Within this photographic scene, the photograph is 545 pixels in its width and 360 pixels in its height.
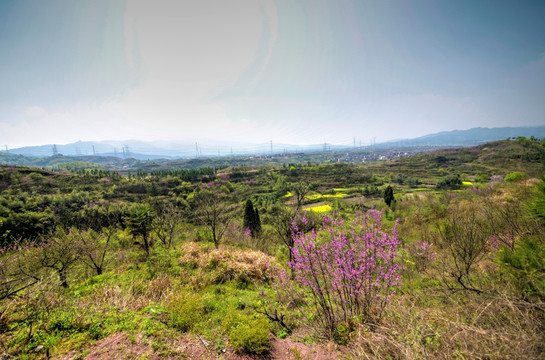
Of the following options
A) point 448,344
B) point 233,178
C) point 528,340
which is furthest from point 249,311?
point 233,178

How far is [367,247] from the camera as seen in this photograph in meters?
4.25

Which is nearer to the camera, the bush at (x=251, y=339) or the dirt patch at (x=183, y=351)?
the dirt patch at (x=183, y=351)

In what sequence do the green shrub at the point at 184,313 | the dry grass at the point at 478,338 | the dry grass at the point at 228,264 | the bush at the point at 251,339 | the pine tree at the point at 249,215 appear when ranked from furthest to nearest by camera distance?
1. the pine tree at the point at 249,215
2. the dry grass at the point at 228,264
3. the green shrub at the point at 184,313
4. the bush at the point at 251,339
5. the dry grass at the point at 478,338

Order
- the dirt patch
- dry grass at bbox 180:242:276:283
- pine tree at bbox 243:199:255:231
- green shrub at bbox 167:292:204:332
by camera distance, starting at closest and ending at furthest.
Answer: the dirt patch
green shrub at bbox 167:292:204:332
dry grass at bbox 180:242:276:283
pine tree at bbox 243:199:255:231

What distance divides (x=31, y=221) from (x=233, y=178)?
A: 56.2 m

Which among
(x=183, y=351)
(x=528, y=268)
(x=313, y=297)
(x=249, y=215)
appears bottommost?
(x=249, y=215)

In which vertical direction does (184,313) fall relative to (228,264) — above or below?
above

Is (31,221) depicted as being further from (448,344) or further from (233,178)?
(233,178)

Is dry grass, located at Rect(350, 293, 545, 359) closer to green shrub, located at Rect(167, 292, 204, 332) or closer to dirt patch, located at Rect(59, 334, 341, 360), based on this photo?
dirt patch, located at Rect(59, 334, 341, 360)

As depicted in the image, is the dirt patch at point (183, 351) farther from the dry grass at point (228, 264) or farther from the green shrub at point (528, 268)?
the dry grass at point (228, 264)

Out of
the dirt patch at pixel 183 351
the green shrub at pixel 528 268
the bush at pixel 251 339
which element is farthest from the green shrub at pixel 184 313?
the green shrub at pixel 528 268

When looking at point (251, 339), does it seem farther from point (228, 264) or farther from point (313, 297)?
point (228, 264)

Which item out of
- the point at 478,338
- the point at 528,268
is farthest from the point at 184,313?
the point at 528,268

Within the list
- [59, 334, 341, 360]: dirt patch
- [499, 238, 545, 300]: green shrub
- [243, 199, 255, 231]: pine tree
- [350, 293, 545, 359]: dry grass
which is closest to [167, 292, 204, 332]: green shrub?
[59, 334, 341, 360]: dirt patch
